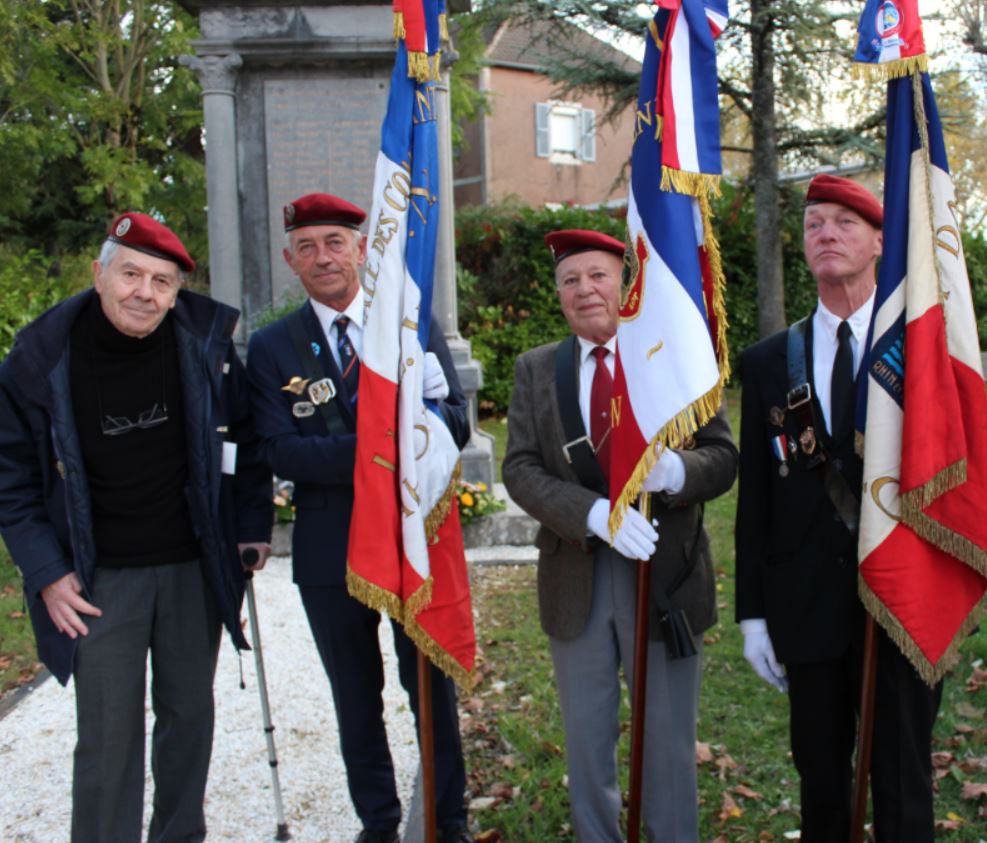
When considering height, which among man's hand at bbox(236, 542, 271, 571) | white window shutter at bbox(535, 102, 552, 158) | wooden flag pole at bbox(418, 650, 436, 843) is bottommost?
wooden flag pole at bbox(418, 650, 436, 843)

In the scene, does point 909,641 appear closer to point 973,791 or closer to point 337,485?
point 973,791

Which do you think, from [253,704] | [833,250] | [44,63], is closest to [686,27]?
[833,250]

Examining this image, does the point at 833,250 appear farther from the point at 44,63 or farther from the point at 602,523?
the point at 44,63

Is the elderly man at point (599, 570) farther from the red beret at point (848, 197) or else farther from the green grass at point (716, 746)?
the green grass at point (716, 746)

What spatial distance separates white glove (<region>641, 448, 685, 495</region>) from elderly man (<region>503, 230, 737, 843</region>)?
7 centimetres

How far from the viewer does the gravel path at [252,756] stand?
12.8ft

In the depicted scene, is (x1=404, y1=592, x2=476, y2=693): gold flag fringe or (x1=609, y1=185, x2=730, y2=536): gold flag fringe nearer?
(x1=609, y1=185, x2=730, y2=536): gold flag fringe

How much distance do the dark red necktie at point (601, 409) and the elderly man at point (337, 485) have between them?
520 millimetres

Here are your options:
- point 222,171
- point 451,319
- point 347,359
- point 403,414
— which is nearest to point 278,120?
point 222,171

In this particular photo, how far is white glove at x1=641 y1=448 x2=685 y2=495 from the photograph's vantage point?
2.90 metres

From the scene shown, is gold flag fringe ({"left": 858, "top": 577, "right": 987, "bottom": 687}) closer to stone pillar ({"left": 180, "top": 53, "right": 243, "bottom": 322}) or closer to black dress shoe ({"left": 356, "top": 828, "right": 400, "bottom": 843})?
black dress shoe ({"left": 356, "top": 828, "right": 400, "bottom": 843})

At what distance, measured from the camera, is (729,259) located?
15906mm

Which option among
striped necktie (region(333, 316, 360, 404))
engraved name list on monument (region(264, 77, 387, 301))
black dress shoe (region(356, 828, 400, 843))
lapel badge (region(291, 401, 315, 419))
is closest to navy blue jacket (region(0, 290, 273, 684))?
lapel badge (region(291, 401, 315, 419))

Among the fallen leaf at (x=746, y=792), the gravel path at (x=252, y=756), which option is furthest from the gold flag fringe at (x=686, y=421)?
the gravel path at (x=252, y=756)
